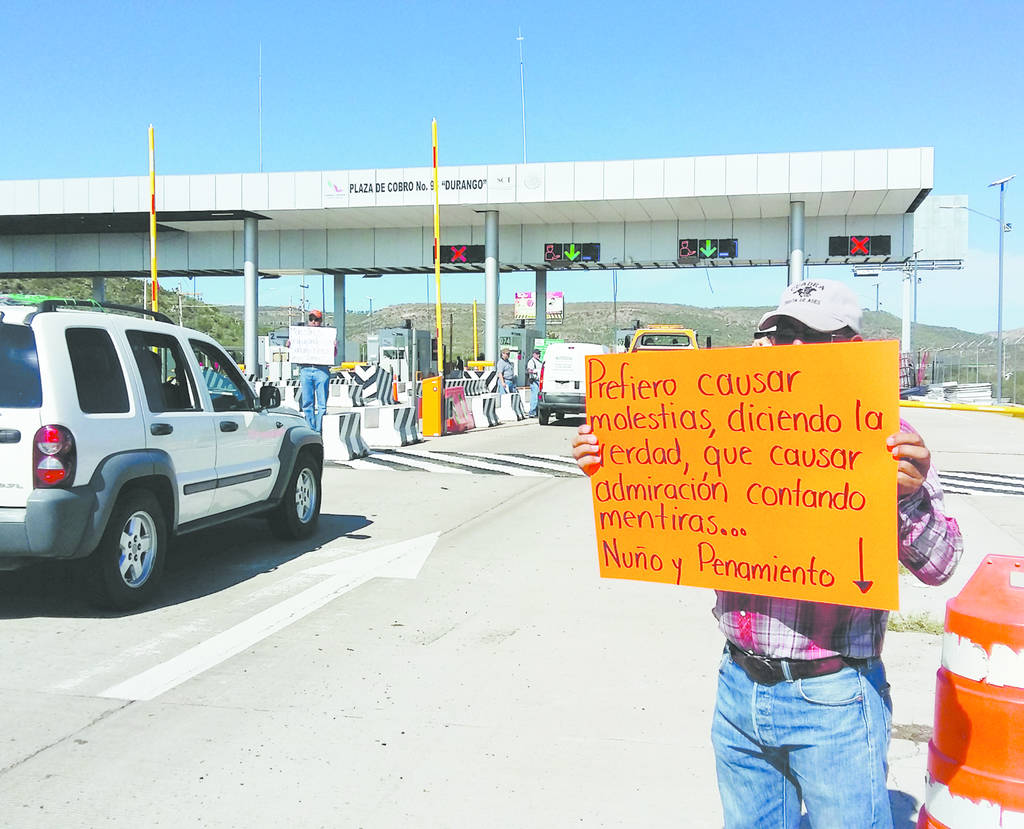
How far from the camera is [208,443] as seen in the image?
7570 mm

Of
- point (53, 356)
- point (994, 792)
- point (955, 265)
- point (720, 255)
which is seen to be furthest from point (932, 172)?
point (994, 792)

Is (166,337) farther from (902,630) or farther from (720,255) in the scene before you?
(720,255)

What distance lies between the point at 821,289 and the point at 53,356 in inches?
202

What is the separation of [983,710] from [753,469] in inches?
31.3

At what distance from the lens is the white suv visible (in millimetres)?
6047

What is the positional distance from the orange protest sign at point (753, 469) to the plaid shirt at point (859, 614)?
0.18 ft

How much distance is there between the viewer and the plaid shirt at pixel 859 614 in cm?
242

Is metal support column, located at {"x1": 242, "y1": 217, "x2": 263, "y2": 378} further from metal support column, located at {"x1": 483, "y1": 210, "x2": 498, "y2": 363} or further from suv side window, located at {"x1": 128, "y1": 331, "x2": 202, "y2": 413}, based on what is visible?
suv side window, located at {"x1": 128, "y1": 331, "x2": 202, "y2": 413}

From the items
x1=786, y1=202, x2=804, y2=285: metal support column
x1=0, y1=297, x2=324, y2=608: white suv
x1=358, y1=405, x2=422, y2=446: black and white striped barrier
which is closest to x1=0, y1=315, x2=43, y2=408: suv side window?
x1=0, y1=297, x2=324, y2=608: white suv

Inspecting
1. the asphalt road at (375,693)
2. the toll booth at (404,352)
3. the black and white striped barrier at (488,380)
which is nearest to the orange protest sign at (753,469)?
the asphalt road at (375,693)

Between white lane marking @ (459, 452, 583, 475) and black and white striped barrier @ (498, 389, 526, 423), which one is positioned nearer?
white lane marking @ (459, 452, 583, 475)

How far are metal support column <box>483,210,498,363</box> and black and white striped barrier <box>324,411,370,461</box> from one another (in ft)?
57.5

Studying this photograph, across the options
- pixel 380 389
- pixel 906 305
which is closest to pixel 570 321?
pixel 906 305

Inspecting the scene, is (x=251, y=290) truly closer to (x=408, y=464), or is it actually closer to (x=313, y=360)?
(x=313, y=360)
